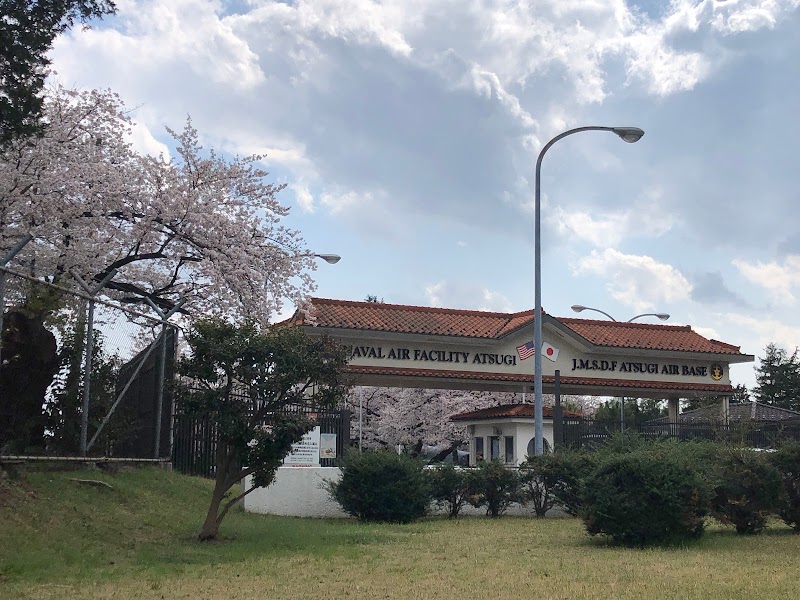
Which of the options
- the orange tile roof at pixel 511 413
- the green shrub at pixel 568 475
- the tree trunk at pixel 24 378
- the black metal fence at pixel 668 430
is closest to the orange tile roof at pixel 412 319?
the orange tile roof at pixel 511 413

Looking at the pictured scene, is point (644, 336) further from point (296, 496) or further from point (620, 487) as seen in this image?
point (620, 487)

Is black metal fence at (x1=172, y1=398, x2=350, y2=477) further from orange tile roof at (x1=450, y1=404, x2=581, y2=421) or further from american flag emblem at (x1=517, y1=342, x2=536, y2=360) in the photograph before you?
american flag emblem at (x1=517, y1=342, x2=536, y2=360)

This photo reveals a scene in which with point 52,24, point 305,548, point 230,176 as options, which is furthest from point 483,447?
point 52,24

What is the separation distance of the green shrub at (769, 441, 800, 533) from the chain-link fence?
1005 centimetres

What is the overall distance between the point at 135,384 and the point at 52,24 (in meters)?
6.76

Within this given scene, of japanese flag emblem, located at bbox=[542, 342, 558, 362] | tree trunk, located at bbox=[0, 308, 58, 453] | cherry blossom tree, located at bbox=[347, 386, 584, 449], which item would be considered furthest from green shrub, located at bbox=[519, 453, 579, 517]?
cherry blossom tree, located at bbox=[347, 386, 584, 449]

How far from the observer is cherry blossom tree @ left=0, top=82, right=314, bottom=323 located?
57.4ft

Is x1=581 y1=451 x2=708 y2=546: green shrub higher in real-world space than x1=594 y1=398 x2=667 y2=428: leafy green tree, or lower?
lower

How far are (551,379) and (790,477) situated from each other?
531 inches

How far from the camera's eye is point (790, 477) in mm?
15539

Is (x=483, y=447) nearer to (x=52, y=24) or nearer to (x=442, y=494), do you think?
(x=442, y=494)

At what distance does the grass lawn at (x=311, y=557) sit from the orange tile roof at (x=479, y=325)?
10409 millimetres

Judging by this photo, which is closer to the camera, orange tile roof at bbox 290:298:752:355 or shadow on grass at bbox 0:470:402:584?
shadow on grass at bbox 0:470:402:584

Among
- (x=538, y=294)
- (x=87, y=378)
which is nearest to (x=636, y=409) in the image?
(x=538, y=294)
